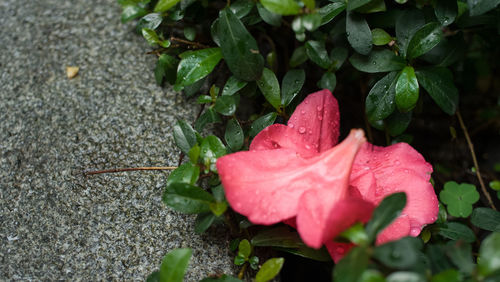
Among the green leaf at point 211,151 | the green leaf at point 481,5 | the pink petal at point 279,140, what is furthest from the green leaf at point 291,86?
the green leaf at point 481,5

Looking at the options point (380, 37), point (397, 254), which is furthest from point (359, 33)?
point (397, 254)

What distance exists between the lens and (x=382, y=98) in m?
1.39

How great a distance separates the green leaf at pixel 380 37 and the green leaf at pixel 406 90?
0.38ft

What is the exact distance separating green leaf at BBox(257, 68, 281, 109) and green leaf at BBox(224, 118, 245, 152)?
5.7 inches

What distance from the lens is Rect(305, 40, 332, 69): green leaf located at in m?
1.45

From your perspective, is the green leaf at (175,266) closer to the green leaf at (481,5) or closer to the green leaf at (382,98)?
the green leaf at (382,98)

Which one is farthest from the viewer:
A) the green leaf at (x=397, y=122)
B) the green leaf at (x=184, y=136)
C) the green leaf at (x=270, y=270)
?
the green leaf at (x=397, y=122)

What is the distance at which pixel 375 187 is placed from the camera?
119 cm

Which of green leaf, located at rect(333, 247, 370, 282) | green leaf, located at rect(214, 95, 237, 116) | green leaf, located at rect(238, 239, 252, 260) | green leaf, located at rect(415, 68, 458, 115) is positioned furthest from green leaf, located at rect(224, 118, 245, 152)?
green leaf, located at rect(415, 68, 458, 115)

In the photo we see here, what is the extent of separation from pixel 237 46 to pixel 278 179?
420mm

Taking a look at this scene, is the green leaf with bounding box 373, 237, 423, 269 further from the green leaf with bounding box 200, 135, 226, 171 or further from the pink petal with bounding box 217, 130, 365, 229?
the green leaf with bounding box 200, 135, 226, 171

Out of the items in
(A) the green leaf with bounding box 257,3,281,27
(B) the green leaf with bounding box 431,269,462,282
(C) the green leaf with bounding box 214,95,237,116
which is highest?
(A) the green leaf with bounding box 257,3,281,27

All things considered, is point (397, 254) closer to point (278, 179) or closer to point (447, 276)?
point (447, 276)

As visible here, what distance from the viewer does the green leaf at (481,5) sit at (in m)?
1.31
